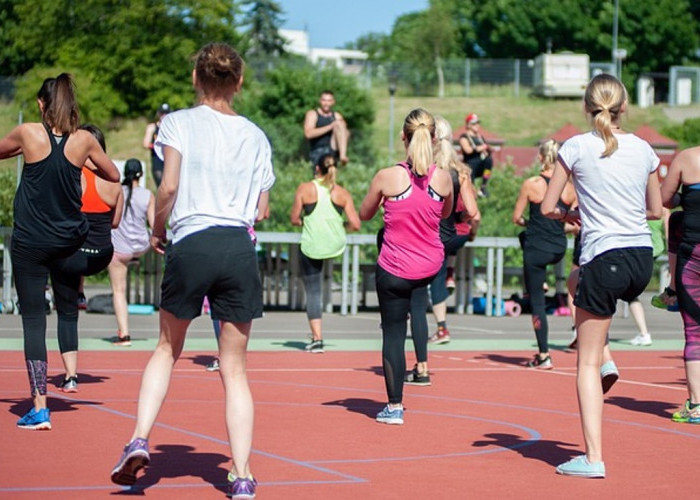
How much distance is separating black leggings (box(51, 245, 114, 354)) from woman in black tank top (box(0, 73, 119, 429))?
1024mm

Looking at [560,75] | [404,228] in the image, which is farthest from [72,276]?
[560,75]

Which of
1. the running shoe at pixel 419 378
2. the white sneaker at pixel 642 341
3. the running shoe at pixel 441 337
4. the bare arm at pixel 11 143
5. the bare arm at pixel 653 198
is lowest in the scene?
the white sneaker at pixel 642 341

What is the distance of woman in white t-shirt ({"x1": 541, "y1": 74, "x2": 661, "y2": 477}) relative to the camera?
7.45 meters

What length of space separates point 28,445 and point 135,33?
5503cm

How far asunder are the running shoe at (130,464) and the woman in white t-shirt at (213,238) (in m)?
0.03

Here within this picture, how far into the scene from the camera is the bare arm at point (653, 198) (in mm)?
7973

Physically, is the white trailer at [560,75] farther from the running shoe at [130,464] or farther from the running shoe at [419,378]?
the running shoe at [130,464]

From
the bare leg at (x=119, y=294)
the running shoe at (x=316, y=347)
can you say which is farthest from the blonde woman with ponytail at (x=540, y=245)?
the bare leg at (x=119, y=294)

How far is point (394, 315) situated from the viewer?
9469 mm

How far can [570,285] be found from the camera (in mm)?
8992

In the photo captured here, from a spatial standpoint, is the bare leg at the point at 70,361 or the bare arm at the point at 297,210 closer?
the bare leg at the point at 70,361

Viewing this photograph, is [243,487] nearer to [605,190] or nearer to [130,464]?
[130,464]

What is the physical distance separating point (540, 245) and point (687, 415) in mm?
4058

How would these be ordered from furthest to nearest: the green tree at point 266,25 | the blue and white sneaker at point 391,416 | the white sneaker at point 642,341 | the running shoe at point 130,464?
the green tree at point 266,25 → the white sneaker at point 642,341 → the blue and white sneaker at point 391,416 → the running shoe at point 130,464
